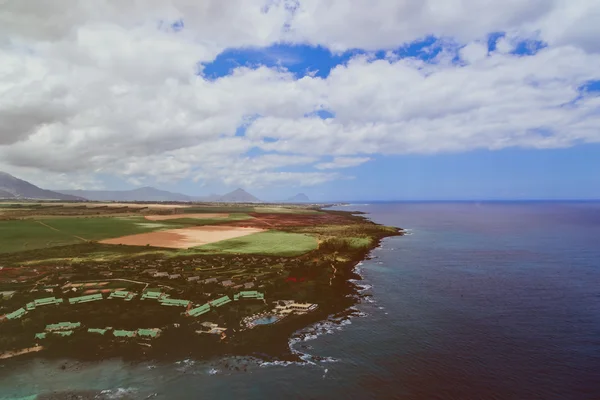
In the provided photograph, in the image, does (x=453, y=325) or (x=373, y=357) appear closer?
(x=373, y=357)

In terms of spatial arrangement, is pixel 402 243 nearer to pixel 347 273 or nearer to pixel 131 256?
pixel 347 273

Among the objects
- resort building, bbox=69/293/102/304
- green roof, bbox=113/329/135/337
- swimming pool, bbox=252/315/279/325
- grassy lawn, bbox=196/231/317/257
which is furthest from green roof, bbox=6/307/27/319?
grassy lawn, bbox=196/231/317/257

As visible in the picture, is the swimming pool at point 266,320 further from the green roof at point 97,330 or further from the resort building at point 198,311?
the green roof at point 97,330

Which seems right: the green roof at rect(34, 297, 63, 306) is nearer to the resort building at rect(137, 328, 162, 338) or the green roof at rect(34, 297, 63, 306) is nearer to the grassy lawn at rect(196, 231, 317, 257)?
the resort building at rect(137, 328, 162, 338)

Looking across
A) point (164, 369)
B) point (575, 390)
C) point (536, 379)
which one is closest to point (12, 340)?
point (164, 369)

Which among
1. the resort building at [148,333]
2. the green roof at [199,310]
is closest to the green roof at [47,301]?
the resort building at [148,333]
